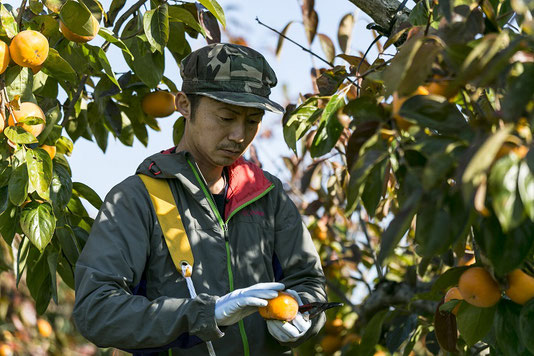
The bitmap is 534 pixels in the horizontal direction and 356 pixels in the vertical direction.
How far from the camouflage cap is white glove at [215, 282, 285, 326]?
19.7 inches

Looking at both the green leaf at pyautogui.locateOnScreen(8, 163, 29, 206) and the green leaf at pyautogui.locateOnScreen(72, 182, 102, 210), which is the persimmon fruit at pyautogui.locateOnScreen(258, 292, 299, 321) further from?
the green leaf at pyautogui.locateOnScreen(72, 182, 102, 210)

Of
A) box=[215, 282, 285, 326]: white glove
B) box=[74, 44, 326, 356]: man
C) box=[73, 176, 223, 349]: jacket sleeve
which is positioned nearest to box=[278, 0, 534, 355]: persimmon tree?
box=[74, 44, 326, 356]: man

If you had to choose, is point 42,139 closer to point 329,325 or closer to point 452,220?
point 452,220

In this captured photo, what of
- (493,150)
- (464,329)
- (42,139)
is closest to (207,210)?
(42,139)

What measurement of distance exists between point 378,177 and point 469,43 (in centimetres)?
26

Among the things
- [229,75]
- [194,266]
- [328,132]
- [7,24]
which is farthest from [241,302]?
[7,24]

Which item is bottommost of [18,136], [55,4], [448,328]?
[448,328]

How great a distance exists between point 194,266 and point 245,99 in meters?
0.45

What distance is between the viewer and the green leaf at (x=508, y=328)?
5.23ft

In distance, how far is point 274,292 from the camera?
1.90m

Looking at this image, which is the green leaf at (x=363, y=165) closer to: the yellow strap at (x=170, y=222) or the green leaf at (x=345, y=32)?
the yellow strap at (x=170, y=222)

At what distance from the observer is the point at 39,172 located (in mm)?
2172

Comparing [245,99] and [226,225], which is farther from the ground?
[245,99]

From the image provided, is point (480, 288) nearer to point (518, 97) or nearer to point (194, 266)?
point (518, 97)
